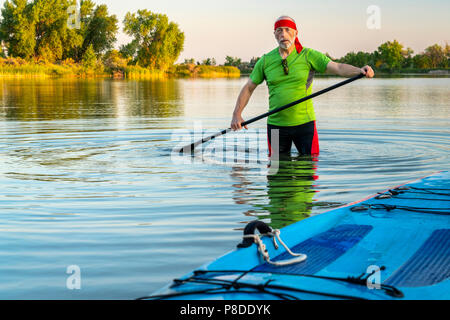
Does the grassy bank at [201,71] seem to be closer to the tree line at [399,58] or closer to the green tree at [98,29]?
the green tree at [98,29]

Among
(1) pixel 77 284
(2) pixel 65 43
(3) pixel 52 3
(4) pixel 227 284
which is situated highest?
(3) pixel 52 3

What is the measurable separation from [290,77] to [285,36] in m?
0.57

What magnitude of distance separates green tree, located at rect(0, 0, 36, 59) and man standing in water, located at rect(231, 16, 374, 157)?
244ft

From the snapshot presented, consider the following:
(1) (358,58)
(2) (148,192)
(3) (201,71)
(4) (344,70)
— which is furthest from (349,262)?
(1) (358,58)

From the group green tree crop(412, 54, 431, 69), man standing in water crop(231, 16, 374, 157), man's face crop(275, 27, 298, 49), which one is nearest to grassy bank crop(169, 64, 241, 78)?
green tree crop(412, 54, 431, 69)

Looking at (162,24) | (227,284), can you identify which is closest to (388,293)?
(227,284)

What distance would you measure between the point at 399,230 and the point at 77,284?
2.34 m

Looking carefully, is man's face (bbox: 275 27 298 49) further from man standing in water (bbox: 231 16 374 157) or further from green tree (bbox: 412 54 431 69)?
green tree (bbox: 412 54 431 69)

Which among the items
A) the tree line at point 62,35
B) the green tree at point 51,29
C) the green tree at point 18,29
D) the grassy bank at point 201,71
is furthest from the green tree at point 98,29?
the grassy bank at point 201,71

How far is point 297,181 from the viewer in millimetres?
7309

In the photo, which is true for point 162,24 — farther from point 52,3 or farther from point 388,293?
point 388,293

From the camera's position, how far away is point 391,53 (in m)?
130

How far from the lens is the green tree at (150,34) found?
9931cm

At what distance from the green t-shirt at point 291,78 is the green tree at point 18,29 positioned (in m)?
74.5
